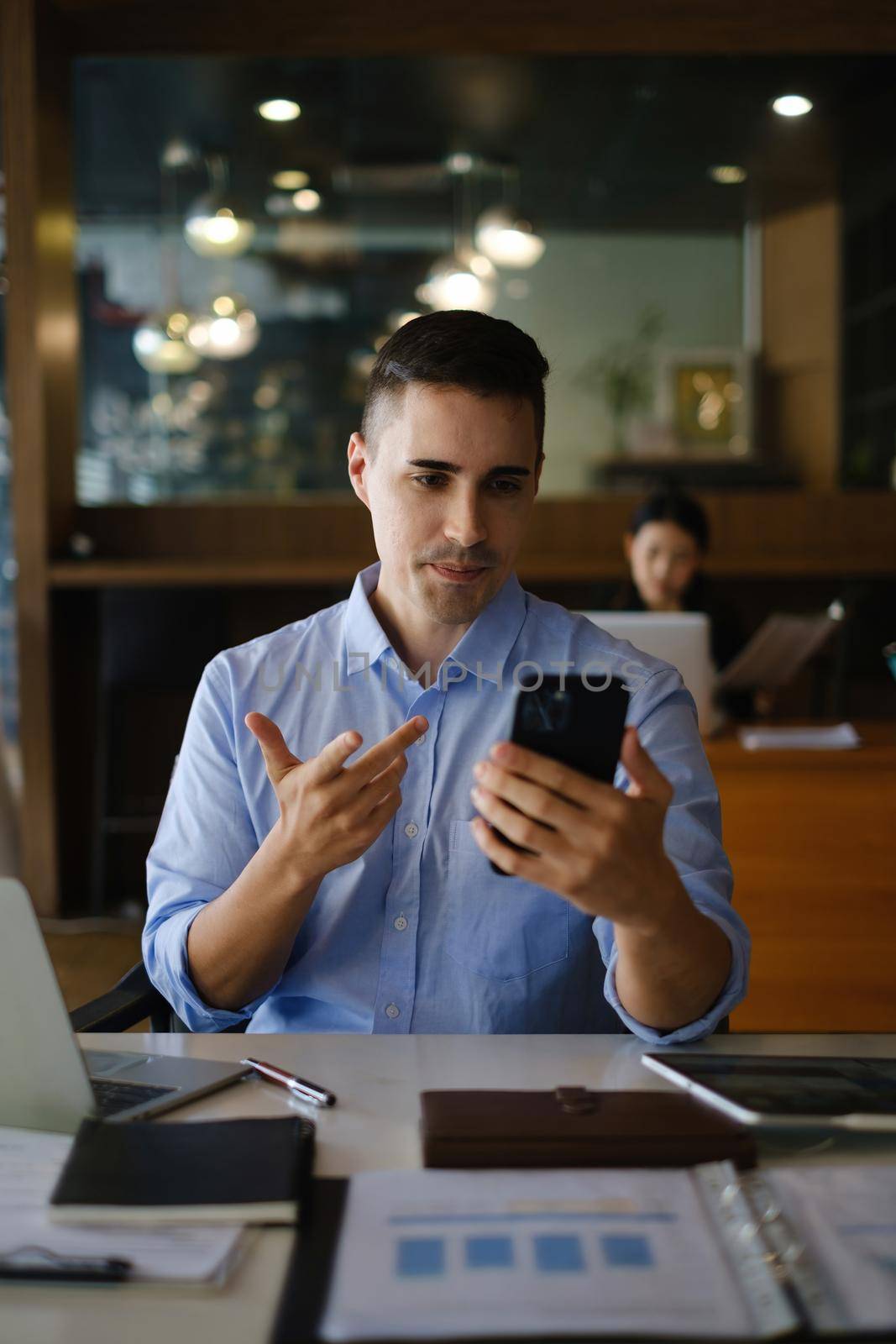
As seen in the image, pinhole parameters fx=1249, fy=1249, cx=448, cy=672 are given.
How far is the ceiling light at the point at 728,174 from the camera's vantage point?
6.85 m

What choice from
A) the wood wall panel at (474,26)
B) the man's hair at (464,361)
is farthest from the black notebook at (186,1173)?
the wood wall panel at (474,26)

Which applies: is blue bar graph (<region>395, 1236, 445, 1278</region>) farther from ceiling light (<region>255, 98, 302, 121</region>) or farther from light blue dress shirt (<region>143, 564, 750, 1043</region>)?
ceiling light (<region>255, 98, 302, 121</region>)

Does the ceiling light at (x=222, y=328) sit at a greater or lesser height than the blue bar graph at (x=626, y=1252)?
greater

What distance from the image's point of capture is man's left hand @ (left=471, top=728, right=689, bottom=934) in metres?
0.88

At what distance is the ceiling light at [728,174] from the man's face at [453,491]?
621 centimetres

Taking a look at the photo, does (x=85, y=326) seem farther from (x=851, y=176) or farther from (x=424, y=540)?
(x=424, y=540)

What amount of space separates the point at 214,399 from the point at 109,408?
72cm

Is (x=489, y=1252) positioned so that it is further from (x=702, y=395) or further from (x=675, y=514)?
(x=702, y=395)

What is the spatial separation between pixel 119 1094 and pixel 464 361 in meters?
0.78

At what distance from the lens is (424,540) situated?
1317mm

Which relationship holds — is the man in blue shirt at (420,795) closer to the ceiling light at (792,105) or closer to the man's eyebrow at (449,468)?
the man's eyebrow at (449,468)

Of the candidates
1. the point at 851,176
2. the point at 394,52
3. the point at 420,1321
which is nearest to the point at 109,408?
the point at 394,52

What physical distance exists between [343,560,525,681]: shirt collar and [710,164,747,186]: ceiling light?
20.3 feet

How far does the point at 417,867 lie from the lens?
1273mm
